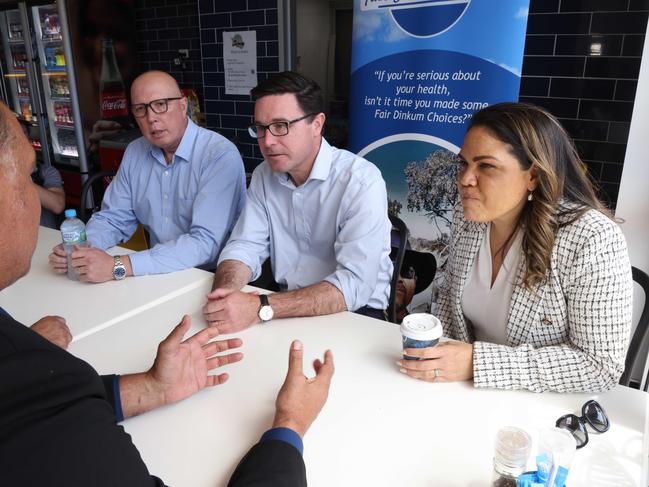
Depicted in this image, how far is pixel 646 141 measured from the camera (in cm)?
214

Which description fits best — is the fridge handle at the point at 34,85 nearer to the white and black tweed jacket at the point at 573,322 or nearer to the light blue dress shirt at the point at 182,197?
the light blue dress shirt at the point at 182,197

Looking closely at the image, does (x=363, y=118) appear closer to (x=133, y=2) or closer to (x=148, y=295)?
(x=148, y=295)

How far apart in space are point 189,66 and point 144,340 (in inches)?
136

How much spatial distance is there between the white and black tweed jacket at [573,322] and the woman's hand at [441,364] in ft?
0.10

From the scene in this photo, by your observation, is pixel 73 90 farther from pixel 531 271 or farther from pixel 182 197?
pixel 531 271

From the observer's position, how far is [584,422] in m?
0.98

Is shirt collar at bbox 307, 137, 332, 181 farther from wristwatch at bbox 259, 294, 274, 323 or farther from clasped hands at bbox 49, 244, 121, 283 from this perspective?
clasped hands at bbox 49, 244, 121, 283

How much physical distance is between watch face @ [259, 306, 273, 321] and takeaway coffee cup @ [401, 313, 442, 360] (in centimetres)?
45

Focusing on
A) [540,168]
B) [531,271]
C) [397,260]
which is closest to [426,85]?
[397,260]

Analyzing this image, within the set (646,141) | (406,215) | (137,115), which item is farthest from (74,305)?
(646,141)

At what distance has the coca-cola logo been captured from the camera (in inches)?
173

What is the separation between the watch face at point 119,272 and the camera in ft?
5.83

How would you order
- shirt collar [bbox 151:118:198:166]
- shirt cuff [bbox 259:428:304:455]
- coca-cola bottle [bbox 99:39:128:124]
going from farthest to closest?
coca-cola bottle [bbox 99:39:128:124], shirt collar [bbox 151:118:198:166], shirt cuff [bbox 259:428:304:455]

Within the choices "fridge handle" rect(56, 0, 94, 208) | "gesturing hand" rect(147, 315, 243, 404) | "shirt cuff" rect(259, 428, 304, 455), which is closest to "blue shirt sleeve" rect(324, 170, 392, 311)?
"gesturing hand" rect(147, 315, 243, 404)
